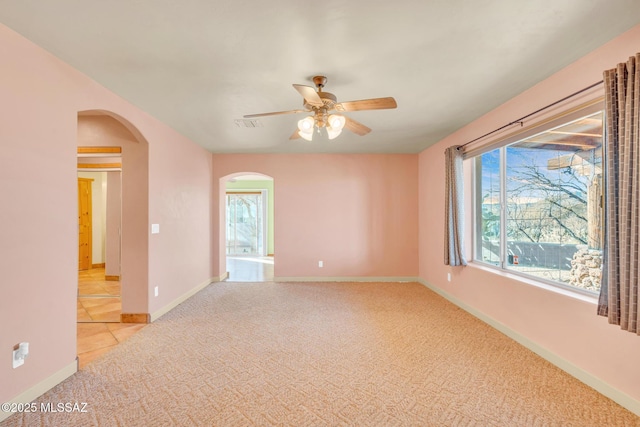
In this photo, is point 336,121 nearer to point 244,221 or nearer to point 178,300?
point 178,300

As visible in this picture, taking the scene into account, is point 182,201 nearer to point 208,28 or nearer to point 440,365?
point 208,28

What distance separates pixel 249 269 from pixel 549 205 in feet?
20.0

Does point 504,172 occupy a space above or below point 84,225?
above

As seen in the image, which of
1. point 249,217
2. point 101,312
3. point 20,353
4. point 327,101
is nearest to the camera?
point 20,353

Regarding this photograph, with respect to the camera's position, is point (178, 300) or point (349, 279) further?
point (349, 279)

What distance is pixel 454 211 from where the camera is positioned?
4176mm

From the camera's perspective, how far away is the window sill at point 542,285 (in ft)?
7.92

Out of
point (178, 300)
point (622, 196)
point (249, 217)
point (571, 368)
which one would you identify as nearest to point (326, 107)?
point (622, 196)

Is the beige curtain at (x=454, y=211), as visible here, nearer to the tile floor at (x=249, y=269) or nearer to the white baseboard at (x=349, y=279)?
the white baseboard at (x=349, y=279)

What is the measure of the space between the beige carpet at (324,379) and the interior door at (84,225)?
4.23 meters

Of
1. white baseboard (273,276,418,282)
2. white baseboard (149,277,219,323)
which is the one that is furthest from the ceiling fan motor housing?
white baseboard (273,276,418,282)

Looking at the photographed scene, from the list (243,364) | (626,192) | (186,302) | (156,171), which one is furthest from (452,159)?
(186,302)

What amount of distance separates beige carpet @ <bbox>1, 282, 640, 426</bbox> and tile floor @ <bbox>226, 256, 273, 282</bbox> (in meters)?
2.41

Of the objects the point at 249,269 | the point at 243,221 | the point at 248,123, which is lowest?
the point at 249,269
